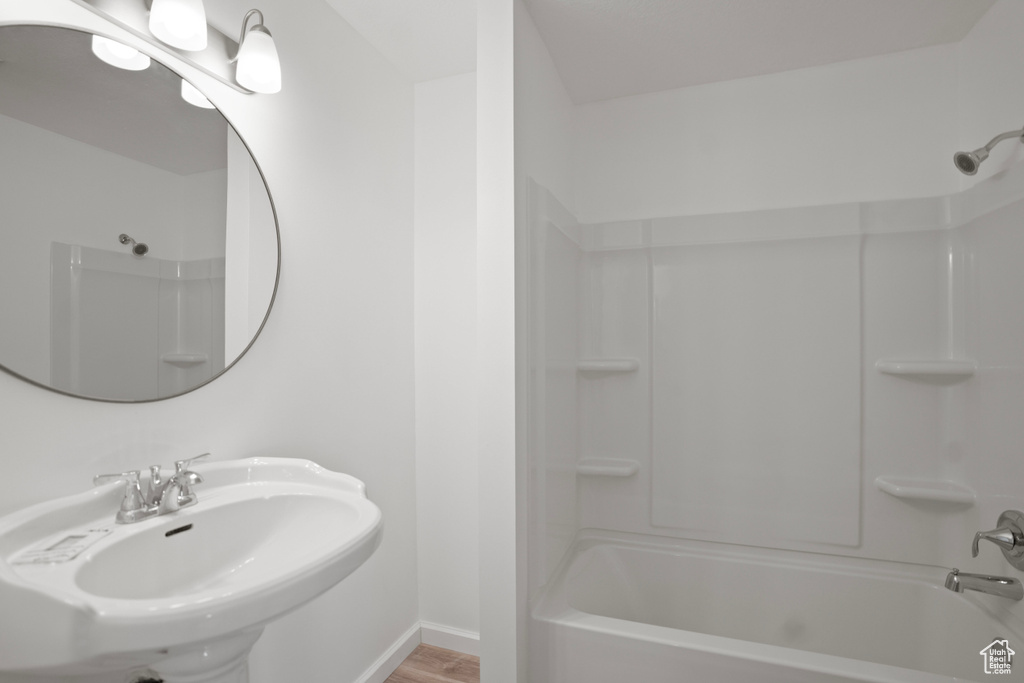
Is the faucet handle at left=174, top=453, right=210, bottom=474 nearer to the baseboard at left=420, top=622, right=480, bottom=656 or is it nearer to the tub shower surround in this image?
the tub shower surround

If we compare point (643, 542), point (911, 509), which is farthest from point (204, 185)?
point (911, 509)

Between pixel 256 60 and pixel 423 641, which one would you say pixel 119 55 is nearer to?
pixel 256 60

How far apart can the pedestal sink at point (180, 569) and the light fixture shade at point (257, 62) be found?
1.07 metres

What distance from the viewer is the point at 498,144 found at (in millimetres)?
1434

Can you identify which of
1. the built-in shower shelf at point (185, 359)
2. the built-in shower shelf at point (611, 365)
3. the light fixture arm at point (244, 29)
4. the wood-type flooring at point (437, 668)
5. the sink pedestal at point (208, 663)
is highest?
the light fixture arm at point (244, 29)

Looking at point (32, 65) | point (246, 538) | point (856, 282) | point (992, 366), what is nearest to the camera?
point (32, 65)

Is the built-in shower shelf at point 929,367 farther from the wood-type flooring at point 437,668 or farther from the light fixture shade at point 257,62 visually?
the light fixture shade at point 257,62

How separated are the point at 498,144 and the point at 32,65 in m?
1.05

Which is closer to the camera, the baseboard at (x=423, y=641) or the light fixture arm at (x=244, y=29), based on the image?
the light fixture arm at (x=244, y=29)

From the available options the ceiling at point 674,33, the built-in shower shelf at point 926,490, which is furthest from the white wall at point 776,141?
the built-in shower shelf at point 926,490

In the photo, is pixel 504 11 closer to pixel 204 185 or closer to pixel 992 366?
pixel 204 185

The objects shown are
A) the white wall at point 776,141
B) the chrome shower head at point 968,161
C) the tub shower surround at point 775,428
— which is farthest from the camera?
the white wall at point 776,141

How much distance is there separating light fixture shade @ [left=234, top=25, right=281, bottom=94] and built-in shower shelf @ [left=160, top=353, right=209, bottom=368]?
783mm

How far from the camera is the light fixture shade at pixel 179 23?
1134 millimetres
